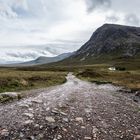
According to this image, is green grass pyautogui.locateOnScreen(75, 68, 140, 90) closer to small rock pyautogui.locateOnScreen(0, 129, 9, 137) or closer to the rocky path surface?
the rocky path surface

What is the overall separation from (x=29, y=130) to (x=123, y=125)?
6021 mm

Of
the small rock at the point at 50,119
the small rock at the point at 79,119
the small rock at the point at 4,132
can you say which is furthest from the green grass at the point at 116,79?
the small rock at the point at 4,132

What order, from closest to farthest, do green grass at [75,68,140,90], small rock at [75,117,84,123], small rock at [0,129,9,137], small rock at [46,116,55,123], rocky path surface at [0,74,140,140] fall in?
small rock at [0,129,9,137], rocky path surface at [0,74,140,140], small rock at [46,116,55,123], small rock at [75,117,84,123], green grass at [75,68,140,90]

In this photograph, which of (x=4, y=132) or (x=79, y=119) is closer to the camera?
(x=4, y=132)

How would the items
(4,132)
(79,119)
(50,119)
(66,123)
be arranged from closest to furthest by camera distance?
(4,132), (66,123), (50,119), (79,119)

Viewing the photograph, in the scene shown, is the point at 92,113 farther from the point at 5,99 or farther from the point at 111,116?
the point at 5,99

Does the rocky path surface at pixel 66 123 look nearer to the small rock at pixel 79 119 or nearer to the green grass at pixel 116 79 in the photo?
the small rock at pixel 79 119

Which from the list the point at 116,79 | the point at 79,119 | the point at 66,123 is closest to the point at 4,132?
the point at 66,123

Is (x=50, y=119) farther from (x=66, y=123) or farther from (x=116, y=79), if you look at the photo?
(x=116, y=79)

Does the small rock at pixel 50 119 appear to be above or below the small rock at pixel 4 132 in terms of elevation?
below

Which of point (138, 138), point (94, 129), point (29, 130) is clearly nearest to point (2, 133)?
point (29, 130)

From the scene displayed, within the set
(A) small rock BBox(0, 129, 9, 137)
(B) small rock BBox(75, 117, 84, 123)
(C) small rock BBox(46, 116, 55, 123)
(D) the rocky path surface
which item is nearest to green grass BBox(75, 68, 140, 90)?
(D) the rocky path surface

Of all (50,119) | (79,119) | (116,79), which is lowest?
(116,79)

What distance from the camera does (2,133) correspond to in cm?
1408
